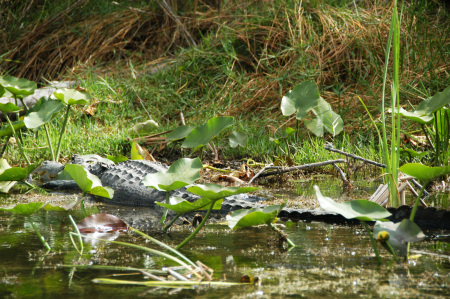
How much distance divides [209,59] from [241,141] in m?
1.78

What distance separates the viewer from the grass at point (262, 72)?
3973mm

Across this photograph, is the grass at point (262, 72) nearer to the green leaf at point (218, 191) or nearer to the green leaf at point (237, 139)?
the green leaf at point (237, 139)

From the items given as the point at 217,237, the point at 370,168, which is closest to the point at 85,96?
the point at 217,237

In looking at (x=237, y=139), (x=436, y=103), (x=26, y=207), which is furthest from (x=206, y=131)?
(x=26, y=207)

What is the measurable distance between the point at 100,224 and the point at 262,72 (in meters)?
3.08

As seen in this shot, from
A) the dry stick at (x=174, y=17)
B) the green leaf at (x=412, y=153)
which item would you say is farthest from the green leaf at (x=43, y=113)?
the dry stick at (x=174, y=17)

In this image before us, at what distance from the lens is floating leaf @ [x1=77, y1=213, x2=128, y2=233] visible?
1.83 metres

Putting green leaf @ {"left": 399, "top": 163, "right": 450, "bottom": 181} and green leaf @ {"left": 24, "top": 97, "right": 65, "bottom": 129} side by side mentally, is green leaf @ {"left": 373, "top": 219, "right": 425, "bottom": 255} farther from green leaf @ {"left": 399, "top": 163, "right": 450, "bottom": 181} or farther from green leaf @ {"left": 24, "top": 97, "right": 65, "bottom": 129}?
green leaf @ {"left": 24, "top": 97, "right": 65, "bottom": 129}

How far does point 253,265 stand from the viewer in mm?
1375

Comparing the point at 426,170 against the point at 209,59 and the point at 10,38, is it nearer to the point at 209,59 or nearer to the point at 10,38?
the point at 209,59

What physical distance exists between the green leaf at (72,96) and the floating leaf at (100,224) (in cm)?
123

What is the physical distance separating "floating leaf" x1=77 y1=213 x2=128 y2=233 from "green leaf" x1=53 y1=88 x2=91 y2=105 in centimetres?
123

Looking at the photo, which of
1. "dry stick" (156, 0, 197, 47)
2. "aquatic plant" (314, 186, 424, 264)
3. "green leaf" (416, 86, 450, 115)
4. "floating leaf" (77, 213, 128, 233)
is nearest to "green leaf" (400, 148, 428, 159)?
"green leaf" (416, 86, 450, 115)

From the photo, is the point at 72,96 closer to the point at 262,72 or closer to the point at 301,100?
the point at 301,100
